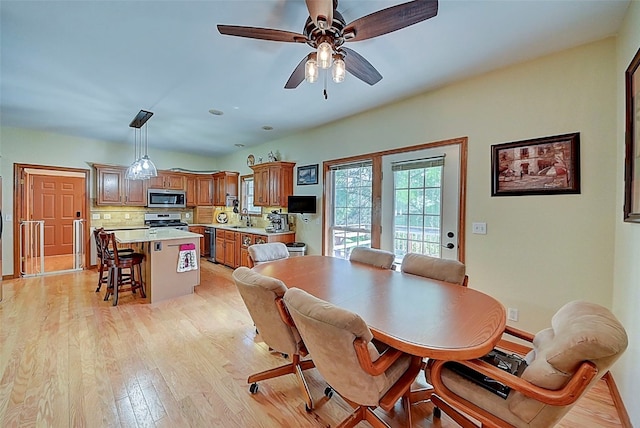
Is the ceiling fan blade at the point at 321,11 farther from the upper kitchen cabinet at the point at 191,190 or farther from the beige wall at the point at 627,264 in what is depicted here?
the upper kitchen cabinet at the point at 191,190

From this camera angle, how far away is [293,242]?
4891mm

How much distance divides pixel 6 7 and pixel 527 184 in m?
4.11

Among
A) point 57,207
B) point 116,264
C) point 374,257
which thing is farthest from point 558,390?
point 57,207

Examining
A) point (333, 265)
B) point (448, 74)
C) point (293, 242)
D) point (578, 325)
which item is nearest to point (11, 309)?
point (293, 242)

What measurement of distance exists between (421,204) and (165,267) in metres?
3.46

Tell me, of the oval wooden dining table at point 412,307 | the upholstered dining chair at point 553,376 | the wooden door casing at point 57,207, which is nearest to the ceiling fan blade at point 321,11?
the oval wooden dining table at point 412,307

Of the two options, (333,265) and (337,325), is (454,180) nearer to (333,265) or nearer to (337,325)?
(333,265)

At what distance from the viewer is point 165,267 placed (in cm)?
374

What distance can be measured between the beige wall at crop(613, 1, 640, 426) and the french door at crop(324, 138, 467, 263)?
1.09 metres

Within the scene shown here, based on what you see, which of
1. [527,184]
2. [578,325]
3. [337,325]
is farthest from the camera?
[527,184]

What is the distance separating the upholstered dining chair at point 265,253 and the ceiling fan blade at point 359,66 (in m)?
1.85

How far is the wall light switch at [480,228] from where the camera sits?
270 centimetres

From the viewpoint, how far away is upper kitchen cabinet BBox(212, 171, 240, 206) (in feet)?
21.6

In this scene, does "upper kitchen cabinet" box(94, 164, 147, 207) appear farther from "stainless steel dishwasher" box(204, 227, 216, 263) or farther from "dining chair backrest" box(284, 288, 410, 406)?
"dining chair backrest" box(284, 288, 410, 406)
